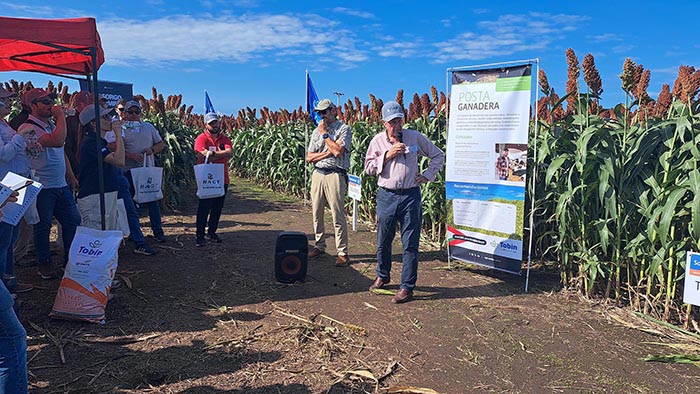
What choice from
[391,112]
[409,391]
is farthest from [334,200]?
[409,391]

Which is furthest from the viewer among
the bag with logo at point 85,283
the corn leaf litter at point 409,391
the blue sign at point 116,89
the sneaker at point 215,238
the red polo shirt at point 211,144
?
the blue sign at point 116,89

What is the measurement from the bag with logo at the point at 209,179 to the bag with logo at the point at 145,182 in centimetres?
63

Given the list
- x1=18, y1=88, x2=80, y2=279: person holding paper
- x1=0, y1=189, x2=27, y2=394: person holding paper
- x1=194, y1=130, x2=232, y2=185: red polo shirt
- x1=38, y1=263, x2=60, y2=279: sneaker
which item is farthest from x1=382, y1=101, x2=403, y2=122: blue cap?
x1=38, y1=263, x2=60, y2=279: sneaker

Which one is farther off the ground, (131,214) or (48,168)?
(48,168)

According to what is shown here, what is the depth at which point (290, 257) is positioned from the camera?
17.1 feet

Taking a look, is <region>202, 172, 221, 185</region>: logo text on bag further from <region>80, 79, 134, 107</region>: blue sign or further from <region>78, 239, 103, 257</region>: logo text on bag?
<region>80, 79, 134, 107</region>: blue sign

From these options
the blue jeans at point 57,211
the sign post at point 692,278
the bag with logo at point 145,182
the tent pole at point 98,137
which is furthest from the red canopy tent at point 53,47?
the sign post at point 692,278

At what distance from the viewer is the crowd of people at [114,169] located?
14.3 ft

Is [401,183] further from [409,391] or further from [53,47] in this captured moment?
[53,47]

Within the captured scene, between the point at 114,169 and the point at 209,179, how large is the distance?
123 cm

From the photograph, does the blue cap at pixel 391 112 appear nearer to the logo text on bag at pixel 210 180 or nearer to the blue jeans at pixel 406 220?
the blue jeans at pixel 406 220

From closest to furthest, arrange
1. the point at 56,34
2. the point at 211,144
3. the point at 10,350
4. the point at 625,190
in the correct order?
the point at 10,350, the point at 56,34, the point at 625,190, the point at 211,144

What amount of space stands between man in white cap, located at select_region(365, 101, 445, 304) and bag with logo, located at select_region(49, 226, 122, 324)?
269 centimetres

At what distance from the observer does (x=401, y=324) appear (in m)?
4.27
